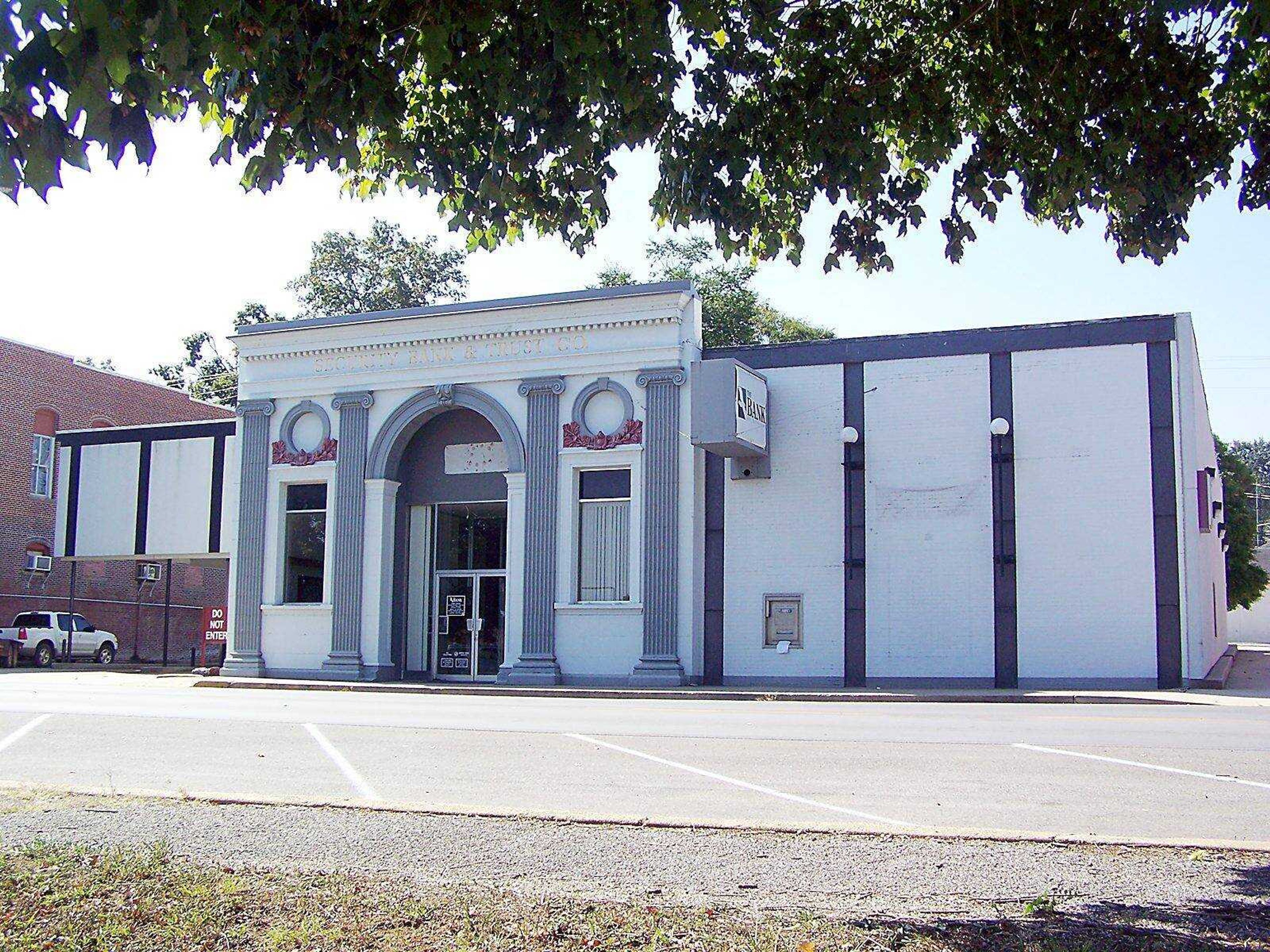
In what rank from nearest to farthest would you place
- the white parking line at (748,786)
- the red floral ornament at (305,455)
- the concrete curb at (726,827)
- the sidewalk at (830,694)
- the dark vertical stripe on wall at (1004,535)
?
1. the concrete curb at (726,827)
2. the white parking line at (748,786)
3. the sidewalk at (830,694)
4. the dark vertical stripe on wall at (1004,535)
5. the red floral ornament at (305,455)

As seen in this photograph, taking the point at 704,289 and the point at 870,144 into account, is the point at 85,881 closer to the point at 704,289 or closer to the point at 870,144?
the point at 870,144

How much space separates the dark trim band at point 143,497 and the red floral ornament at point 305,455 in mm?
5742

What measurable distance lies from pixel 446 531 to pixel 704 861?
72.8 feet

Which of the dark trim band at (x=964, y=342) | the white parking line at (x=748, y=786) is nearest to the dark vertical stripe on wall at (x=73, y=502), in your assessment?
the dark trim band at (x=964, y=342)

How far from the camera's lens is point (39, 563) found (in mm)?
40406

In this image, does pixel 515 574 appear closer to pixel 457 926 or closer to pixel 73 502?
pixel 73 502

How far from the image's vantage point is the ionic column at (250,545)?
28281 millimetres

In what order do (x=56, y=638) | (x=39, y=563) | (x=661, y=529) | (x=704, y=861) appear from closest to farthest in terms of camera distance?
(x=704, y=861)
(x=661, y=529)
(x=56, y=638)
(x=39, y=563)

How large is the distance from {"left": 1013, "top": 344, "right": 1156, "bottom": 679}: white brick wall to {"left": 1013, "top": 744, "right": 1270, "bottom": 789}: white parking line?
11.0m

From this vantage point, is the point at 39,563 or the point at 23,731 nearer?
the point at 23,731

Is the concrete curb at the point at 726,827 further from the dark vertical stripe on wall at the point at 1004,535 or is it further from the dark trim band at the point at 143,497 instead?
the dark trim band at the point at 143,497

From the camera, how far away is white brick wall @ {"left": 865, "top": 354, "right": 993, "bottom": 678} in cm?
2303

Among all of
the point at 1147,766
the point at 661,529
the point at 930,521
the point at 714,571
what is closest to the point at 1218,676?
the point at 930,521

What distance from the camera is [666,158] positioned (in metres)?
9.66
